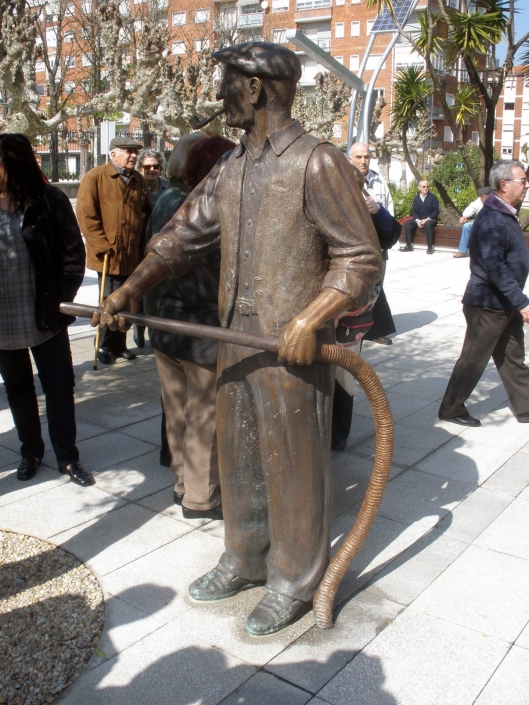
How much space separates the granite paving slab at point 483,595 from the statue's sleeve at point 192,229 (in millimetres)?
1696

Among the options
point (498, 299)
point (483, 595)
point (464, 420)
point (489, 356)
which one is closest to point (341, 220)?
point (483, 595)

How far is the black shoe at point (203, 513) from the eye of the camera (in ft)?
12.2

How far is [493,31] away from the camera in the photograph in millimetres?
14023

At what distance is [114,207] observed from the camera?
21.3 feet

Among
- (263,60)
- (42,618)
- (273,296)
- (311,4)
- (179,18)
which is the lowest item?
(42,618)

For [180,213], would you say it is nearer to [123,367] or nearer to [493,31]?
[123,367]

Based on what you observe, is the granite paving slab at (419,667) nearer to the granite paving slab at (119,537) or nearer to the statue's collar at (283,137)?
the granite paving slab at (119,537)

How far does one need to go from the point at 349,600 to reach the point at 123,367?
4.09 meters

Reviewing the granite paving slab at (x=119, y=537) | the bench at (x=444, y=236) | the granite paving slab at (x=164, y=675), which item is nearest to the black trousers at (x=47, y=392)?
the granite paving slab at (x=119, y=537)

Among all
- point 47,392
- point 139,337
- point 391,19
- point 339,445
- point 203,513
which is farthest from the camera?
point 391,19

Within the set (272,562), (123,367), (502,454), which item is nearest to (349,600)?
(272,562)

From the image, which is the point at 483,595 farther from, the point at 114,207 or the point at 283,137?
the point at 114,207

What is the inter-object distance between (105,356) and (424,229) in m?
11.2

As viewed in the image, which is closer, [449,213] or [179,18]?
[449,213]
